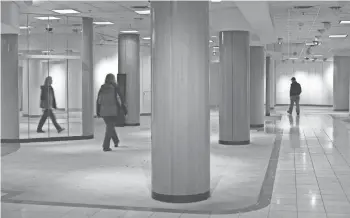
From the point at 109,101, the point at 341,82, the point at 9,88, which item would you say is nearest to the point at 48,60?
the point at 9,88

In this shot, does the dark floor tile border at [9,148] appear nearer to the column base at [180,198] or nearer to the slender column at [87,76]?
the slender column at [87,76]

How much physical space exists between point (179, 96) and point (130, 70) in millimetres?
14733

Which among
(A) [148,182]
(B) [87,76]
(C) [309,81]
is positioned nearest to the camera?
(A) [148,182]

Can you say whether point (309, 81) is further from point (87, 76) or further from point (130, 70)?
point (87, 76)

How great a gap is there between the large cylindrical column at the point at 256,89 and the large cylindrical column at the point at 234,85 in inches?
214

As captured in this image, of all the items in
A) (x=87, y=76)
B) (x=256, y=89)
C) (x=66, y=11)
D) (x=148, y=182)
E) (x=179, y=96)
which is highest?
(x=66, y=11)

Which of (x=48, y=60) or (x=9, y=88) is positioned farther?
(x=48, y=60)

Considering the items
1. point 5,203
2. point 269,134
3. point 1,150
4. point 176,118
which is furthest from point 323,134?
point 5,203

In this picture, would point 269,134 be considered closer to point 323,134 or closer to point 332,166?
point 323,134

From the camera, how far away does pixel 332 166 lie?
10891 mm

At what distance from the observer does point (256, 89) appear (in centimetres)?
2045

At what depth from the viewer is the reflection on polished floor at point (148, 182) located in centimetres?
697

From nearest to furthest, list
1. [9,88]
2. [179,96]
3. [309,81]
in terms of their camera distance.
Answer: [179,96] < [9,88] < [309,81]

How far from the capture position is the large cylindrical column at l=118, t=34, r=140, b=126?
862 inches
